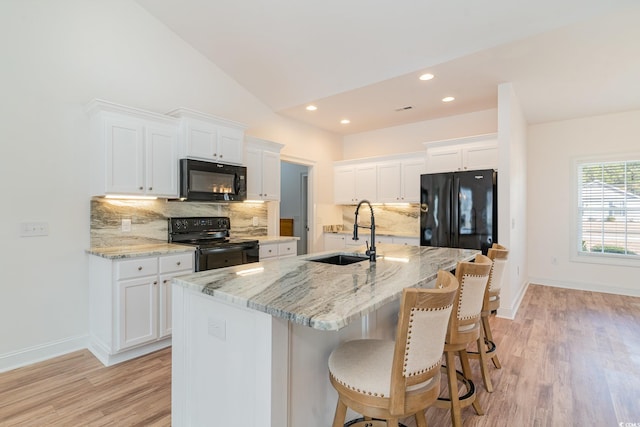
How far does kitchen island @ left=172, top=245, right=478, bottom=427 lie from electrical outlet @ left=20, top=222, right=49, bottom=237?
2032 mm

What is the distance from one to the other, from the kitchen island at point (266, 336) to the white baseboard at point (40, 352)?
6.46ft

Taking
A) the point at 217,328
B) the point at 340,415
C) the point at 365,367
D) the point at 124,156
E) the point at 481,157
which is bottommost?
the point at 340,415

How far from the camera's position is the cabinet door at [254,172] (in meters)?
4.20

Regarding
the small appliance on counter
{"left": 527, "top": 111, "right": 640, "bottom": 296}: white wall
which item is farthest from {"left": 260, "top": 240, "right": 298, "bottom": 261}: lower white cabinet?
{"left": 527, "top": 111, "right": 640, "bottom": 296}: white wall

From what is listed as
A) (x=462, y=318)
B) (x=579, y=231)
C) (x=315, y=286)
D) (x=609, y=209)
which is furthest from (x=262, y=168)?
(x=609, y=209)

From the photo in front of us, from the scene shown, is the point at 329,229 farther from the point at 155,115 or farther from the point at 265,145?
the point at 155,115

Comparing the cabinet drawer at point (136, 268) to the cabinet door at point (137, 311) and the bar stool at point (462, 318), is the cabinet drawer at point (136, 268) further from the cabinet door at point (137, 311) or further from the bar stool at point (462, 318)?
the bar stool at point (462, 318)

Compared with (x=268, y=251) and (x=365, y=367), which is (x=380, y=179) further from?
(x=365, y=367)

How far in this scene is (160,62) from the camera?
3.55 meters

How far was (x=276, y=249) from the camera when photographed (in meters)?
4.08

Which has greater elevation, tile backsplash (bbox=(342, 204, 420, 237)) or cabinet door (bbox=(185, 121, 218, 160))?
cabinet door (bbox=(185, 121, 218, 160))

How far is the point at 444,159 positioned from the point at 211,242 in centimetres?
344

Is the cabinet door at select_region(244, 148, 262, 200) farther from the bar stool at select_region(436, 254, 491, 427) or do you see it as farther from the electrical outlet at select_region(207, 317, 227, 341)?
the bar stool at select_region(436, 254, 491, 427)

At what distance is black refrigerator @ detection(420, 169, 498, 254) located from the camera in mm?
3916
